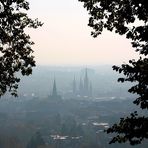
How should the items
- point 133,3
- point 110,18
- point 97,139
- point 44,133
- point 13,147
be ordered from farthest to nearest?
point 44,133 → point 97,139 → point 13,147 → point 110,18 → point 133,3

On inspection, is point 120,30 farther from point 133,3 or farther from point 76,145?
point 76,145

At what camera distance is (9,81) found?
15.2 m

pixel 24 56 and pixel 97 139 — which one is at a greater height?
pixel 24 56

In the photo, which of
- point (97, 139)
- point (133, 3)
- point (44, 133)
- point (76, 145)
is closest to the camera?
point (133, 3)

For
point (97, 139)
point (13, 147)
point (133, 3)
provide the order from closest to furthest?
point (133, 3), point (13, 147), point (97, 139)

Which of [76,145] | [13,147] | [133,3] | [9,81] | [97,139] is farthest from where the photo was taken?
[97,139]

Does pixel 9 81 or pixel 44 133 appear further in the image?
pixel 44 133

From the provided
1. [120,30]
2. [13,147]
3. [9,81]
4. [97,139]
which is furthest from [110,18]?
[97,139]

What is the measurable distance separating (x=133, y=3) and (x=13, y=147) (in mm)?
96716

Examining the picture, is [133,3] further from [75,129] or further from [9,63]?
[75,129]

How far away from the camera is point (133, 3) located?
13.2 m

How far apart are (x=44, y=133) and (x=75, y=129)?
36.4ft

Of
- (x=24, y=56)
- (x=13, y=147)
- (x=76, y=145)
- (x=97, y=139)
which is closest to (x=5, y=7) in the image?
(x=24, y=56)

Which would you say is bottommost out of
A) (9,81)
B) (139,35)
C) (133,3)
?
(9,81)
